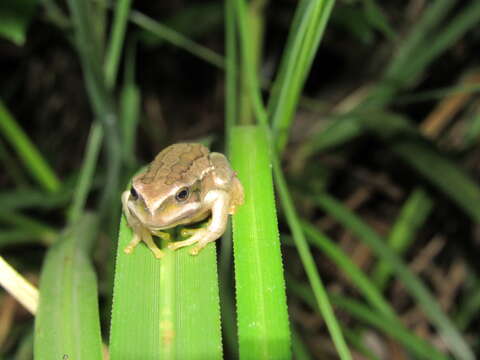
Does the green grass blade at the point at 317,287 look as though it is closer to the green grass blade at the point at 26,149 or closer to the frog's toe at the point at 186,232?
the frog's toe at the point at 186,232

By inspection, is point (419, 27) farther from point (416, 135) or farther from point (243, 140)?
point (243, 140)

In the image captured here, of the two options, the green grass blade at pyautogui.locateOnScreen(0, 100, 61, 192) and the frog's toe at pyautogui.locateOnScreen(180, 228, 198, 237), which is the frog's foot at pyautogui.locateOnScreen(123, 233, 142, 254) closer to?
the frog's toe at pyautogui.locateOnScreen(180, 228, 198, 237)

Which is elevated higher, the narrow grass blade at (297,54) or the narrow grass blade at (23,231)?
the narrow grass blade at (297,54)

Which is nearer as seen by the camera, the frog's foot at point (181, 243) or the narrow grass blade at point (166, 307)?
the narrow grass blade at point (166, 307)

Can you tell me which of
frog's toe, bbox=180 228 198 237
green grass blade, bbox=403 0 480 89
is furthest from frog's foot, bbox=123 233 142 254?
green grass blade, bbox=403 0 480 89

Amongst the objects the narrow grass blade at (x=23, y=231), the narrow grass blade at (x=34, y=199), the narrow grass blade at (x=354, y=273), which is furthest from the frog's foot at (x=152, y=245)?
the narrow grass blade at (x=34, y=199)

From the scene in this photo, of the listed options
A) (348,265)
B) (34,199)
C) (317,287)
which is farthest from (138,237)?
(34,199)

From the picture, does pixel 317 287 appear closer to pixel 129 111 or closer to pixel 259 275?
pixel 259 275
